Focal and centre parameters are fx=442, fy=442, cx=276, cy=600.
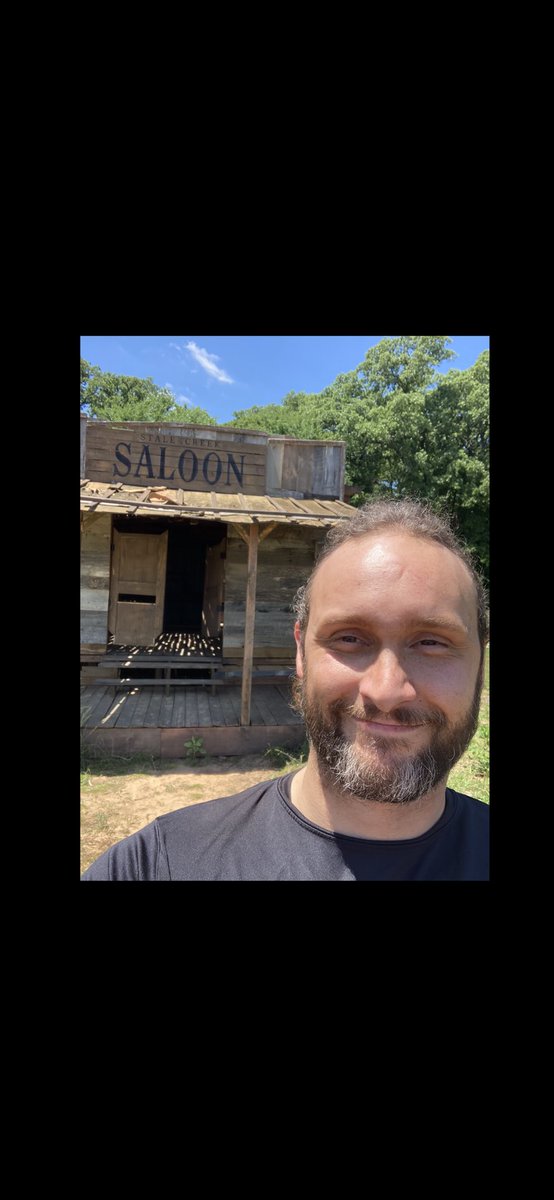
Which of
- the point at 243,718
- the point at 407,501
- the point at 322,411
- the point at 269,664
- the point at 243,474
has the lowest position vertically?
the point at 243,718

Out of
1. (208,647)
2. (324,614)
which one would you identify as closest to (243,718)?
(208,647)

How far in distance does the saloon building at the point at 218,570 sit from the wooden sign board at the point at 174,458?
0.06ft

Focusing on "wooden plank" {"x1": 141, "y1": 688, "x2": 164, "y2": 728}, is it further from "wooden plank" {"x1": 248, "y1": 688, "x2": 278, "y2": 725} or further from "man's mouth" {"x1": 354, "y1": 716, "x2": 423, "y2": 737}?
"man's mouth" {"x1": 354, "y1": 716, "x2": 423, "y2": 737}

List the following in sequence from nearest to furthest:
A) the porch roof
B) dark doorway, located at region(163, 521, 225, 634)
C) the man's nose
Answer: the man's nose < the porch roof < dark doorway, located at region(163, 521, 225, 634)

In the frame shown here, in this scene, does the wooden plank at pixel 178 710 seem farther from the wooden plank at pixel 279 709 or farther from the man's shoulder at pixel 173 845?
the man's shoulder at pixel 173 845

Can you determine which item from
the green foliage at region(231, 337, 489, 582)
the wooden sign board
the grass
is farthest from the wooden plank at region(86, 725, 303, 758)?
the green foliage at region(231, 337, 489, 582)

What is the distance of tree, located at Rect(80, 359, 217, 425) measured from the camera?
26328 millimetres

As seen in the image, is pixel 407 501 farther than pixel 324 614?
Yes

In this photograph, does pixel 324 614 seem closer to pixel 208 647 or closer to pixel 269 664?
pixel 269 664

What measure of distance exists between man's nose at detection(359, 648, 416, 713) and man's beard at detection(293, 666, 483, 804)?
0.14 ft

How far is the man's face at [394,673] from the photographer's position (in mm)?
1397

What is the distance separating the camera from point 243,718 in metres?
6.25
